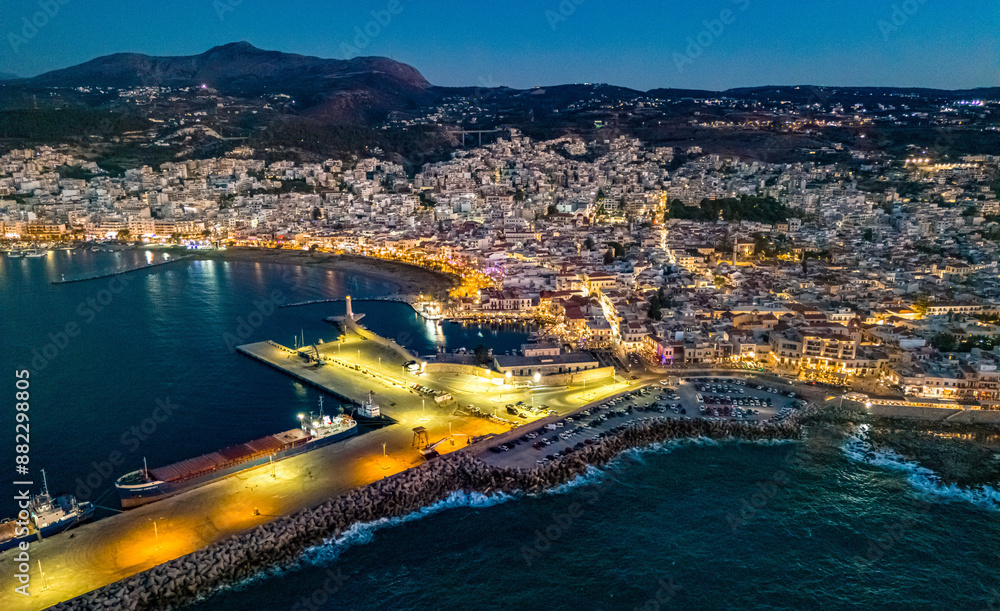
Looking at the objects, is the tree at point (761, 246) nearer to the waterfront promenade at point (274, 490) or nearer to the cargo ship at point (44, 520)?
the waterfront promenade at point (274, 490)

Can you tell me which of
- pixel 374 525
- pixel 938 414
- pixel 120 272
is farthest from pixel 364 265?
pixel 938 414

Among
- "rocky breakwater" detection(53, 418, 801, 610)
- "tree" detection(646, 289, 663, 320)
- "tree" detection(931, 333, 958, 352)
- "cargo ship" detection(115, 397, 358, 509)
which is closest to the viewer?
"rocky breakwater" detection(53, 418, 801, 610)

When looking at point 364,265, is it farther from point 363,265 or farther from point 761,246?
point 761,246

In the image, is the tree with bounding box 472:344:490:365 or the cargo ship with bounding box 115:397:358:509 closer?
the cargo ship with bounding box 115:397:358:509

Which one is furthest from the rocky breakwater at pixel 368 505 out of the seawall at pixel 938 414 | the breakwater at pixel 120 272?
the breakwater at pixel 120 272

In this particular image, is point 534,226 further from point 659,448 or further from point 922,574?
point 922,574

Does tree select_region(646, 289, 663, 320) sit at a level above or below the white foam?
above

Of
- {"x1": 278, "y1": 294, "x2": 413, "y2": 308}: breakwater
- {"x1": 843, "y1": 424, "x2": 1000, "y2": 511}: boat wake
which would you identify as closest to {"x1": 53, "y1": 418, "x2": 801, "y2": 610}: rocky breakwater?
{"x1": 843, "y1": 424, "x2": 1000, "y2": 511}: boat wake

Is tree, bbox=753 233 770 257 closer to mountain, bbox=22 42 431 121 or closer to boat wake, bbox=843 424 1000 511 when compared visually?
boat wake, bbox=843 424 1000 511
